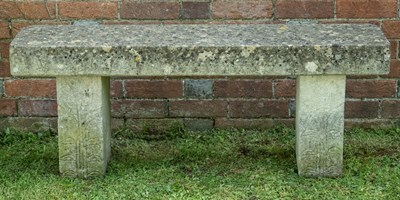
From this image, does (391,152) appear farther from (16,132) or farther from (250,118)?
(16,132)

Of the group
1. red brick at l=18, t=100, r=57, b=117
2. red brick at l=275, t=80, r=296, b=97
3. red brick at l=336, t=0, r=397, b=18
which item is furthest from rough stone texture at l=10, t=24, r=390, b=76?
red brick at l=18, t=100, r=57, b=117

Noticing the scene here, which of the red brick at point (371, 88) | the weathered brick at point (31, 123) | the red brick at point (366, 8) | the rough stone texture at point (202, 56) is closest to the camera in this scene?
the rough stone texture at point (202, 56)

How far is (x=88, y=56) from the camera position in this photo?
3.06 metres

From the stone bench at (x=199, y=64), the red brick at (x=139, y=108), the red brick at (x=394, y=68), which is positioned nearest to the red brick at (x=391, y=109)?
the red brick at (x=394, y=68)

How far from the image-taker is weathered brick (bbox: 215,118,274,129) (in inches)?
155

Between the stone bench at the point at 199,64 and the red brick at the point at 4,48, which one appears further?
the red brick at the point at 4,48

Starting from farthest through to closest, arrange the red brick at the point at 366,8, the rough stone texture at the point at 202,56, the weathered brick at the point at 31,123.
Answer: the weathered brick at the point at 31,123
the red brick at the point at 366,8
the rough stone texture at the point at 202,56

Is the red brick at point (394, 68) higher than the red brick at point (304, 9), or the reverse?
the red brick at point (304, 9)

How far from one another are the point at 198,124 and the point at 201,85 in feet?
0.74

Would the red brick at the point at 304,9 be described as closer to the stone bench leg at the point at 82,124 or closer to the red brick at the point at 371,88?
the red brick at the point at 371,88

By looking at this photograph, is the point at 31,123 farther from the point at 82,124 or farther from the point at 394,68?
the point at 394,68

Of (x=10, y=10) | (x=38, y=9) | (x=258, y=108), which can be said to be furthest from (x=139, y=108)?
(x=10, y=10)

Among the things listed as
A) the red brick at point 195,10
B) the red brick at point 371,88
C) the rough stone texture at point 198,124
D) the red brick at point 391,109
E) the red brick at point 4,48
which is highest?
the red brick at point 195,10

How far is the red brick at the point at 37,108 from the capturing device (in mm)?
3936
